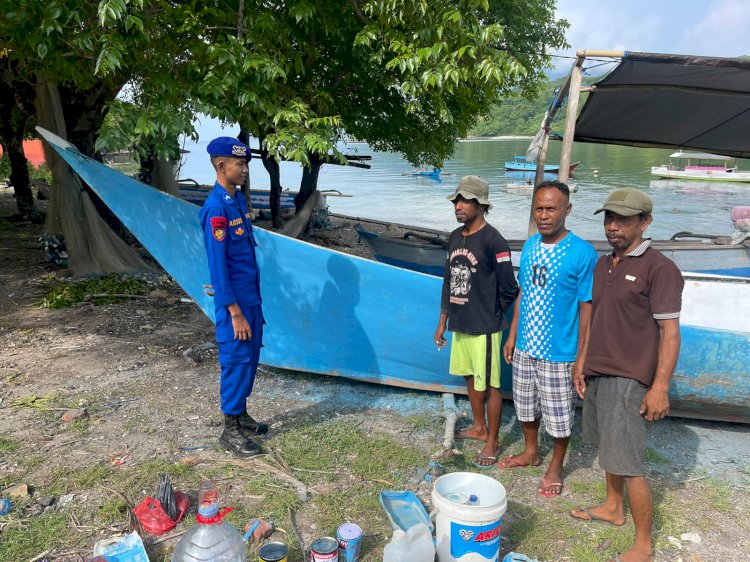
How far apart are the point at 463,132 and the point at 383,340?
23.7 feet

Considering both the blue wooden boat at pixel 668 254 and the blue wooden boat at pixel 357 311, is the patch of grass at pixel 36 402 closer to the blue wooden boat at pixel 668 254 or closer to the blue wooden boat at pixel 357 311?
the blue wooden boat at pixel 357 311

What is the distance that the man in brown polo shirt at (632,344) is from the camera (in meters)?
2.24

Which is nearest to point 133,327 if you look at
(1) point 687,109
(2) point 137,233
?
(2) point 137,233

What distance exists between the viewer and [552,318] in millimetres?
2799

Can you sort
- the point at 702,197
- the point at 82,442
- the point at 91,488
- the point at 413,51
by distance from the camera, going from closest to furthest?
the point at 91,488, the point at 82,442, the point at 413,51, the point at 702,197

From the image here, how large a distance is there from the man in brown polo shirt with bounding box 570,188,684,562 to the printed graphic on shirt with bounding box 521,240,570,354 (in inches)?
11.0

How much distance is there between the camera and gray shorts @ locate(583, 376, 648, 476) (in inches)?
92.7

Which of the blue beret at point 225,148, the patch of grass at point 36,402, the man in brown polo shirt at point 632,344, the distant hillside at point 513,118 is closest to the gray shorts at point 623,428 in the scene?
the man in brown polo shirt at point 632,344

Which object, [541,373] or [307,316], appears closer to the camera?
[541,373]

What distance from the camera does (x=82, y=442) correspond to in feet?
11.3

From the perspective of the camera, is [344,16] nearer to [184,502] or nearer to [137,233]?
[137,233]

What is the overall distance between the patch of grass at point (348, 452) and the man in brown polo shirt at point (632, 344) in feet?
3.88

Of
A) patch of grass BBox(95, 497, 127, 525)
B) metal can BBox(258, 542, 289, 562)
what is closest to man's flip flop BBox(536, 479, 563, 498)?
metal can BBox(258, 542, 289, 562)

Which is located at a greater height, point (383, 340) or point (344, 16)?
point (344, 16)
